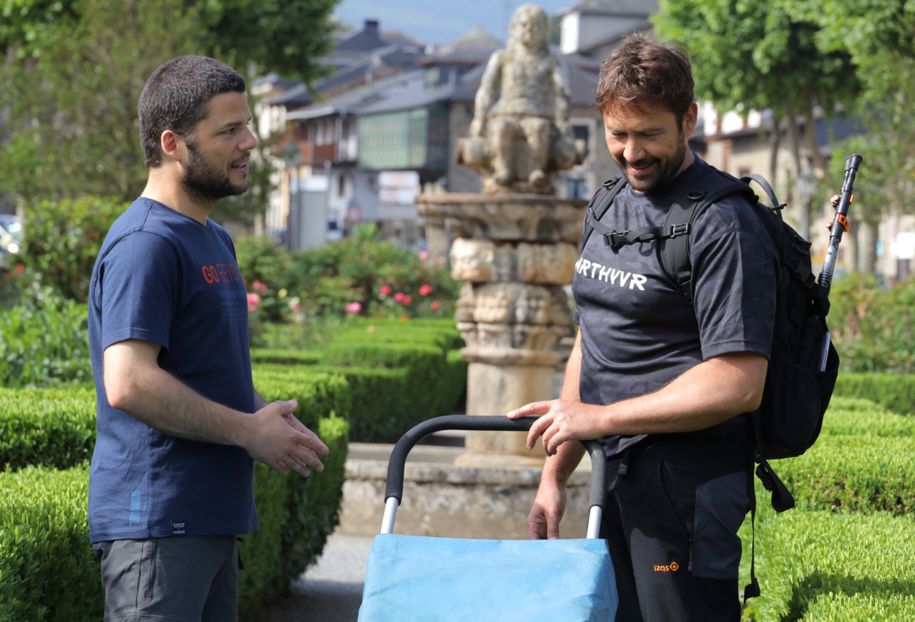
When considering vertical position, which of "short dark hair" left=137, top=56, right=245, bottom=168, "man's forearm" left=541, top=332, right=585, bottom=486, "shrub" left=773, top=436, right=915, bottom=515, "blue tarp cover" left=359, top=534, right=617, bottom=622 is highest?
"short dark hair" left=137, top=56, right=245, bottom=168

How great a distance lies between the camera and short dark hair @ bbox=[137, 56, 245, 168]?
12.0 feet

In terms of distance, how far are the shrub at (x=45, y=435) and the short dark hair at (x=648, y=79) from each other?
263cm

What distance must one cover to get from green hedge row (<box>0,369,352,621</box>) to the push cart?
41.6 inches

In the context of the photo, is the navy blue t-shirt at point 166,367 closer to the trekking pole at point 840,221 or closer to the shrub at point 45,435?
the trekking pole at point 840,221

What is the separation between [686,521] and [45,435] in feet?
8.76

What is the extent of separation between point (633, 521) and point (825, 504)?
77.5 inches

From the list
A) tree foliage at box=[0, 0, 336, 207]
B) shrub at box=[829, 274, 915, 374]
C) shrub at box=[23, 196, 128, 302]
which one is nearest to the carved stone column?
shrub at box=[23, 196, 128, 302]

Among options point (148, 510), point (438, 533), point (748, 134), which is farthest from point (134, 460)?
point (748, 134)

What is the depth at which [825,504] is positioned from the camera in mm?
5188

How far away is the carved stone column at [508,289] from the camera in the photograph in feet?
33.9

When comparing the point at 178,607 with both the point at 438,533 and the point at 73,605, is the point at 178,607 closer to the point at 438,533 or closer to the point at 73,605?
the point at 73,605

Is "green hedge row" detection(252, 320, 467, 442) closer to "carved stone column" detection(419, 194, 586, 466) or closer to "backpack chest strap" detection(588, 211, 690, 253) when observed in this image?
"carved stone column" detection(419, 194, 586, 466)

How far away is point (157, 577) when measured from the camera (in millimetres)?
3477

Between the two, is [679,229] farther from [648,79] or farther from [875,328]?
[875,328]
